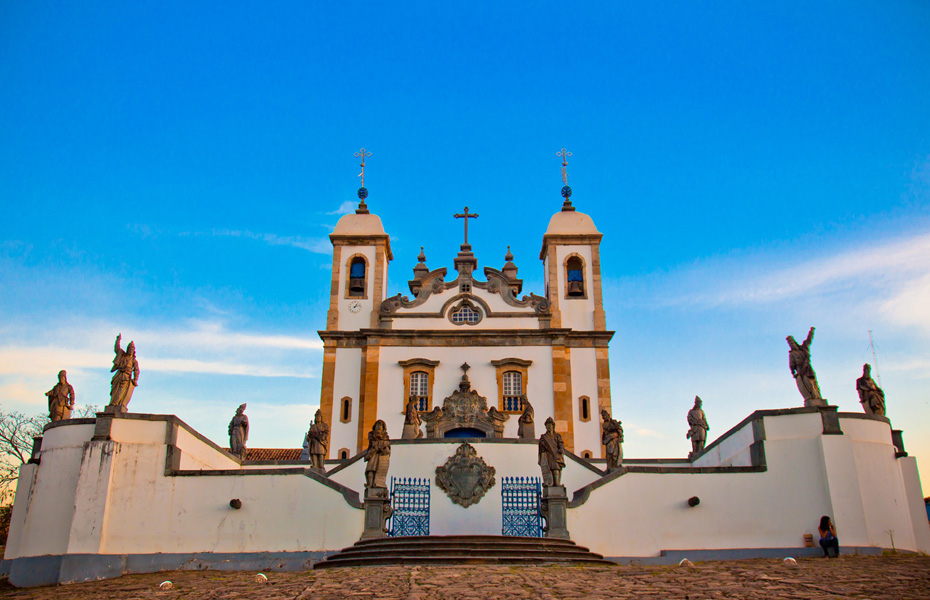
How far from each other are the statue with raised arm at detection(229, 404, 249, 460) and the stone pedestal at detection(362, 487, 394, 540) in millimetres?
8802

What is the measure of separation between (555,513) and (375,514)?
12.0 feet

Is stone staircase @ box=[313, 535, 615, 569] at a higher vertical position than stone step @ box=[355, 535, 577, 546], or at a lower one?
lower

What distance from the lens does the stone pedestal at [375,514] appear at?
51.8 feet

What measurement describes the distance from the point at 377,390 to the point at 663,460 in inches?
410

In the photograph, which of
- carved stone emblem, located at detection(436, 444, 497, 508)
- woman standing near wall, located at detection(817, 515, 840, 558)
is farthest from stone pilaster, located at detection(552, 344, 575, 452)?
woman standing near wall, located at detection(817, 515, 840, 558)

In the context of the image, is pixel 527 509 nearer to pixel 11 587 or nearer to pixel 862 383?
pixel 862 383

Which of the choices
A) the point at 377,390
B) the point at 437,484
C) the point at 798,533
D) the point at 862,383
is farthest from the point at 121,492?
the point at 862,383

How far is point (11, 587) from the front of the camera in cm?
1661

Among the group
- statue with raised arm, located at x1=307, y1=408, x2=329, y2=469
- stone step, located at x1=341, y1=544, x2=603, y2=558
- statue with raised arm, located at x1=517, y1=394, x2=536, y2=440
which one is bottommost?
stone step, located at x1=341, y1=544, x2=603, y2=558

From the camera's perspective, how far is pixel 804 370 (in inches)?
746

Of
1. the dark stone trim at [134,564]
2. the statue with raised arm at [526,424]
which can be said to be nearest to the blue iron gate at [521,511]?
the dark stone trim at [134,564]

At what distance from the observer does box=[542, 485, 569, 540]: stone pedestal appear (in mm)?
16266

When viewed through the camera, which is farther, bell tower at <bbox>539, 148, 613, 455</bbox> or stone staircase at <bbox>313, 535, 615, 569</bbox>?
bell tower at <bbox>539, 148, 613, 455</bbox>

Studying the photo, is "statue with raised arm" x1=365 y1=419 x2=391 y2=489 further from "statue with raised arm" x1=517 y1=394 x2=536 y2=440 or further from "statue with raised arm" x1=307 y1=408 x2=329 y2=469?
"statue with raised arm" x1=517 y1=394 x2=536 y2=440
